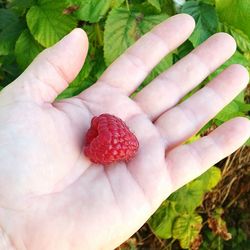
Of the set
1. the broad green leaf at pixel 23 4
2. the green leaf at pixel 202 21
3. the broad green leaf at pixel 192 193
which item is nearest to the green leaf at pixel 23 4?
the broad green leaf at pixel 23 4

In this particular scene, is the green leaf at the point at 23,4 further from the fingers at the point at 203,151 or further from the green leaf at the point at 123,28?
the fingers at the point at 203,151

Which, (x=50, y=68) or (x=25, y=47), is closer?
(x=50, y=68)

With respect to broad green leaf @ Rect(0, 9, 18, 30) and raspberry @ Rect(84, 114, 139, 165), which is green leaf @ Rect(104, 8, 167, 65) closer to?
raspberry @ Rect(84, 114, 139, 165)

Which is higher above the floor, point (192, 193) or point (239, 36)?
point (239, 36)

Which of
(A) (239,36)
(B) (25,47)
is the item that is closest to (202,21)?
(A) (239,36)

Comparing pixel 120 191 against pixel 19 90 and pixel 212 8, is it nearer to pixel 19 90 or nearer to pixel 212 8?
pixel 19 90

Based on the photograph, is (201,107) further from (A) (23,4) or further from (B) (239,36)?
(A) (23,4)
